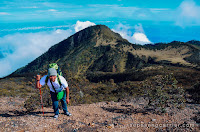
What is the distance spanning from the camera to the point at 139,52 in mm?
134250

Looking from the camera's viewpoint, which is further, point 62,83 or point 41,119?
point 41,119

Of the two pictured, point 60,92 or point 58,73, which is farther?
point 60,92

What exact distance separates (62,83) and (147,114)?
509 centimetres

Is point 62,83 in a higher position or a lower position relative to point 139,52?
lower

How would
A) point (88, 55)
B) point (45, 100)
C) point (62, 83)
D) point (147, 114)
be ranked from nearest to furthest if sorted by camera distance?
point (62, 83), point (147, 114), point (45, 100), point (88, 55)

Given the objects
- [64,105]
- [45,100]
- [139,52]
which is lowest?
[45,100]

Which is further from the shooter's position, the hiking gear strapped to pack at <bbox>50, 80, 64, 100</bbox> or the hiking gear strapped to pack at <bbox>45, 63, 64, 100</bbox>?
the hiking gear strapped to pack at <bbox>50, 80, 64, 100</bbox>

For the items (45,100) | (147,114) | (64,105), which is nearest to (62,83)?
(64,105)

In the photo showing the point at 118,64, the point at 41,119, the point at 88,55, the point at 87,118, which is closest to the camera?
the point at 41,119

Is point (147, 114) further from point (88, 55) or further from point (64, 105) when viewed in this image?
point (88, 55)

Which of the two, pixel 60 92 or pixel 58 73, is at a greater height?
pixel 58 73

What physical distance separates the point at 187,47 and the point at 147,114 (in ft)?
473

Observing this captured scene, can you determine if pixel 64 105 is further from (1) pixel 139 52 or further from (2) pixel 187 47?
(2) pixel 187 47

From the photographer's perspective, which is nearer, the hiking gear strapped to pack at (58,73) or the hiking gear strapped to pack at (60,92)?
the hiking gear strapped to pack at (58,73)
